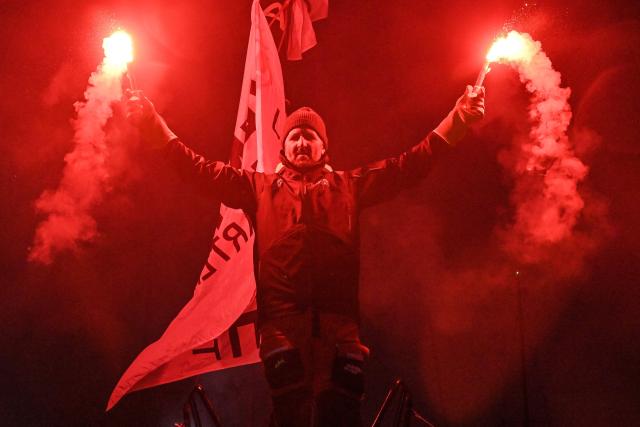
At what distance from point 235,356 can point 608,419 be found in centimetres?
484

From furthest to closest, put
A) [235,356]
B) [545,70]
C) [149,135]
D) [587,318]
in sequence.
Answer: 1. [587,318]
2. [545,70]
3. [235,356]
4. [149,135]

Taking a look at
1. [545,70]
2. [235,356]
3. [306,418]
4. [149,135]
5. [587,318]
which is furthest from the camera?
[587,318]

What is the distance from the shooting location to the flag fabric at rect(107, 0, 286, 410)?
3.74m

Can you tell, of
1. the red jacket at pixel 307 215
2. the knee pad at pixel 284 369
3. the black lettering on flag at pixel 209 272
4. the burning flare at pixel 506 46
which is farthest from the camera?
the black lettering on flag at pixel 209 272

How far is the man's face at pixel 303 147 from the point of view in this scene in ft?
11.4

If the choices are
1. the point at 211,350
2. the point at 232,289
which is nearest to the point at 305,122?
the point at 232,289

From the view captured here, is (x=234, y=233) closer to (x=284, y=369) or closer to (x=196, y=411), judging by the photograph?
(x=196, y=411)

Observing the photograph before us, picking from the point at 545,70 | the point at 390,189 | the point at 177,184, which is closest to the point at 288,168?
the point at 390,189

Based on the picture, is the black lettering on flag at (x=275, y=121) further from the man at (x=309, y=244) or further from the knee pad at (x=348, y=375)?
the knee pad at (x=348, y=375)

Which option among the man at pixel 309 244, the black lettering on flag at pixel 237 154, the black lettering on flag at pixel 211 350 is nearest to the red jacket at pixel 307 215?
the man at pixel 309 244

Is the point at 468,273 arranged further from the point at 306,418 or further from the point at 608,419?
the point at 306,418

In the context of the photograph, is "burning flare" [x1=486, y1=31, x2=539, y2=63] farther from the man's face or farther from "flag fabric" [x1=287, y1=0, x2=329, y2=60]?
"flag fabric" [x1=287, y1=0, x2=329, y2=60]

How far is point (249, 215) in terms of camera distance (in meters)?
3.40

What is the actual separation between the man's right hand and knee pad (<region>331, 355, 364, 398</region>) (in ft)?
5.84
